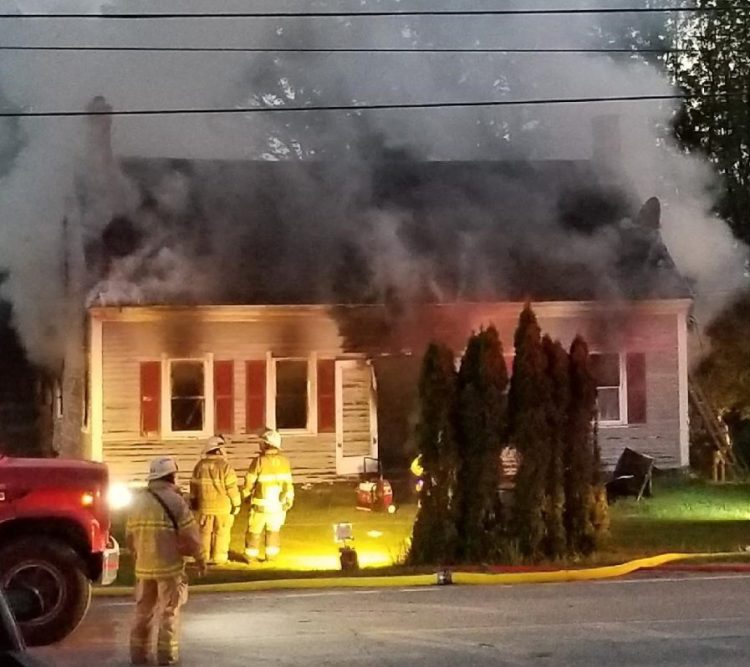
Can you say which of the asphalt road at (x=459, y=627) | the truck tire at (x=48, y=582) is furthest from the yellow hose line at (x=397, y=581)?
the truck tire at (x=48, y=582)

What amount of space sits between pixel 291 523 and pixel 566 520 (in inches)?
168

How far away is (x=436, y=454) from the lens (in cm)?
1248

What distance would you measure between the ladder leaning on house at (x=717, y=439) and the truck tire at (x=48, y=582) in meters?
14.3

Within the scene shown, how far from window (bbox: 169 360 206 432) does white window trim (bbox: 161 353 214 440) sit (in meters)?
0.07

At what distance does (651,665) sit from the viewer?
7.84 meters

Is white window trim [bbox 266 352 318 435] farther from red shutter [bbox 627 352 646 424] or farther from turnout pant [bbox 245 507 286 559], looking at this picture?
turnout pant [bbox 245 507 286 559]

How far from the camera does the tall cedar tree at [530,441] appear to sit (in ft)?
40.6

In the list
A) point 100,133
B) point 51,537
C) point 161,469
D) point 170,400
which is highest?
point 100,133

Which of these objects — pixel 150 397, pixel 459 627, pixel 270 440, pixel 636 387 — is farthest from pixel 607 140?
pixel 459 627

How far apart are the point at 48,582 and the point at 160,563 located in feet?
4.20

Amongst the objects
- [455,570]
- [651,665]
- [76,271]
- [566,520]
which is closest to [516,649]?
Answer: [651,665]

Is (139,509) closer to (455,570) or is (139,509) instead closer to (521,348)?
(455,570)

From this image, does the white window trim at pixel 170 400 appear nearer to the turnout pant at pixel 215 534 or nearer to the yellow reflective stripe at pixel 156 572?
the turnout pant at pixel 215 534

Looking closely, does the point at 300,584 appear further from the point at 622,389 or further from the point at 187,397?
the point at 622,389
